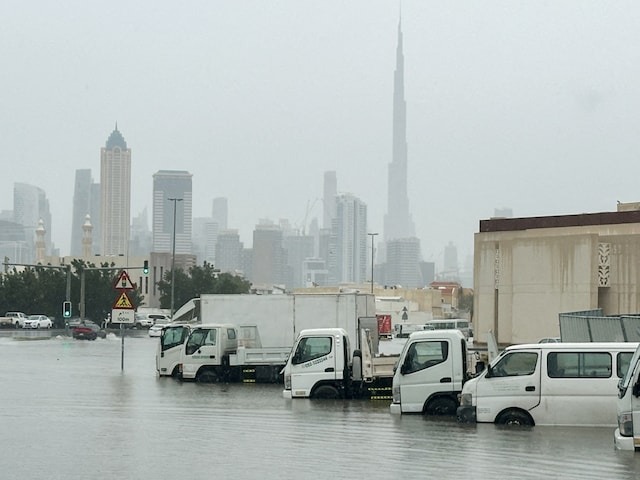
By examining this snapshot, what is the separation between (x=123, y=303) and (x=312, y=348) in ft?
48.4

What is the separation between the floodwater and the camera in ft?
51.5

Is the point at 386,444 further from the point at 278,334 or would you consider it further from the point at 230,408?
the point at 278,334

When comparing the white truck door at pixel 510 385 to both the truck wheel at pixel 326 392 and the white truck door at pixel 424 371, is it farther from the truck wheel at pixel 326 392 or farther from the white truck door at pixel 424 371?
the truck wheel at pixel 326 392

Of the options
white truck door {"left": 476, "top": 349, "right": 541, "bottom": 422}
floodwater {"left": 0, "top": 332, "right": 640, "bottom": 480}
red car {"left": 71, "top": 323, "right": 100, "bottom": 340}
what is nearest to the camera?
floodwater {"left": 0, "top": 332, "right": 640, "bottom": 480}

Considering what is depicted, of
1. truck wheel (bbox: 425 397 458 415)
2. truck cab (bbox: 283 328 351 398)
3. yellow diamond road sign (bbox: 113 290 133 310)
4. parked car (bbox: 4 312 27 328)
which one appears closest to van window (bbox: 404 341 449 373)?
truck wheel (bbox: 425 397 458 415)

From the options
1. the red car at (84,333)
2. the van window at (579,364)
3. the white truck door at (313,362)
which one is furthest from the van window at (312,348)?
the red car at (84,333)

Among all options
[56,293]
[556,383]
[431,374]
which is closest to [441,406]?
[431,374]

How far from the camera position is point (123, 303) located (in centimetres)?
4241

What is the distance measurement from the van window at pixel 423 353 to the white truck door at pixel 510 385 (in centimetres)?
255

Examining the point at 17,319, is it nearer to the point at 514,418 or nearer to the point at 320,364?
the point at 320,364

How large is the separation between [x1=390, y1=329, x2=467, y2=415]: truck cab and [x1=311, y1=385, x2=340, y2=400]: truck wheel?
4.62 m

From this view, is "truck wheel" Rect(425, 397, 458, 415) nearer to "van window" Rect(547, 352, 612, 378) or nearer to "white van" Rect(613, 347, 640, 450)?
"van window" Rect(547, 352, 612, 378)

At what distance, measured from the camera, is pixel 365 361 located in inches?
1129

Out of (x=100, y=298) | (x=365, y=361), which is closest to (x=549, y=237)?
(x=365, y=361)
